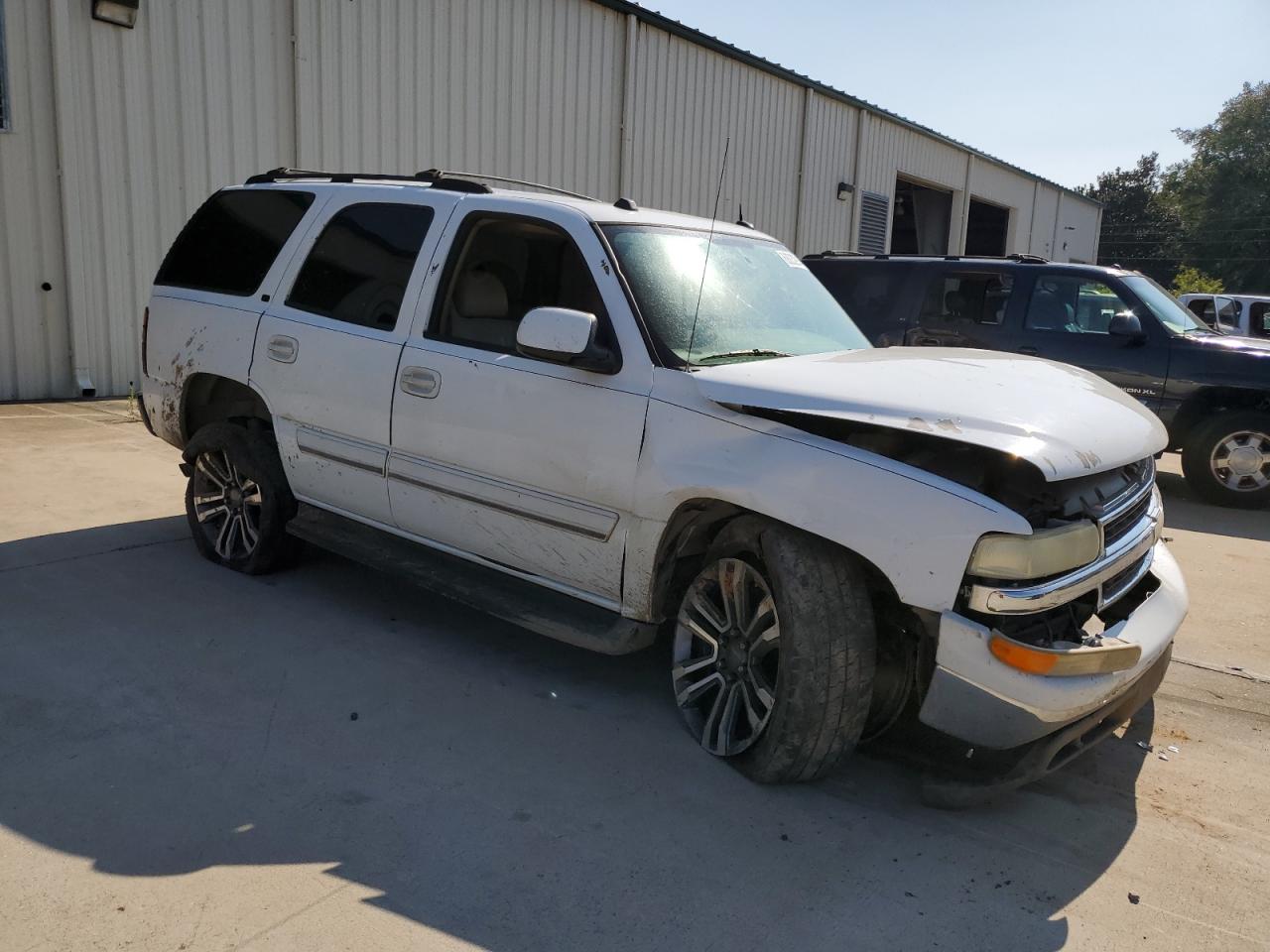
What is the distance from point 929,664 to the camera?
10.00 feet

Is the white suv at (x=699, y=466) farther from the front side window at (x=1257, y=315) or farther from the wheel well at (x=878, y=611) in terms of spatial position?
the front side window at (x=1257, y=315)

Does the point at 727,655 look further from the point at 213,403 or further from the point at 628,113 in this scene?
the point at 628,113

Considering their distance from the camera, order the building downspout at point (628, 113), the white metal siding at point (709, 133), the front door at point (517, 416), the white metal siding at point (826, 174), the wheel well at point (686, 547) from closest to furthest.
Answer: the wheel well at point (686, 547) < the front door at point (517, 416) < the building downspout at point (628, 113) < the white metal siding at point (709, 133) < the white metal siding at point (826, 174)

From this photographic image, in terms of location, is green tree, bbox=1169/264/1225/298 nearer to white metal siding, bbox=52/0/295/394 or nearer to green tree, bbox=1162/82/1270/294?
green tree, bbox=1162/82/1270/294

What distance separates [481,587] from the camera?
4.02 metres

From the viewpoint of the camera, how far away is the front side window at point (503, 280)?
4.01 metres

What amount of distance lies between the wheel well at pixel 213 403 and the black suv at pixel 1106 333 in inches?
232

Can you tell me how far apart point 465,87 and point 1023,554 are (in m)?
11.3

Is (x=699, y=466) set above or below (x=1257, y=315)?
below

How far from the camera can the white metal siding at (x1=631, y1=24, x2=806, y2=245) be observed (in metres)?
15.0

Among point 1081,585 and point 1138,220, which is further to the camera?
point 1138,220

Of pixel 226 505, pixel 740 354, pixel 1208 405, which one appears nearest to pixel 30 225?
pixel 226 505

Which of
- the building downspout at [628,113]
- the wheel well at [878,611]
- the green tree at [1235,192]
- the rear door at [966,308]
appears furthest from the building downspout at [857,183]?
the green tree at [1235,192]

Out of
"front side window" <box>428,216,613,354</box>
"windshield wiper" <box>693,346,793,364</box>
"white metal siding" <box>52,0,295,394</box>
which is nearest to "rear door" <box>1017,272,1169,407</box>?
"windshield wiper" <box>693,346,793,364</box>
